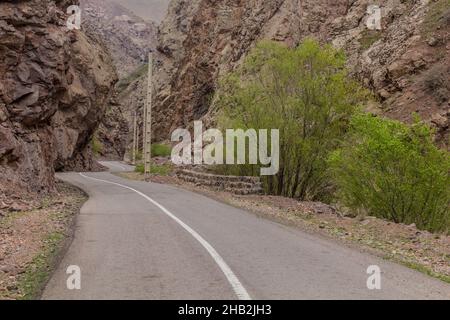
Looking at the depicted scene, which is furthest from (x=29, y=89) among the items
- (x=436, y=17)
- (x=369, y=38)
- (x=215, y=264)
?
(x=369, y=38)

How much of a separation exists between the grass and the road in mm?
199

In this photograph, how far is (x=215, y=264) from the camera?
9.08m

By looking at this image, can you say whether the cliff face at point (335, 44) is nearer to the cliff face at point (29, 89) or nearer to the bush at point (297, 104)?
the bush at point (297, 104)

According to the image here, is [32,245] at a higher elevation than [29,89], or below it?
below

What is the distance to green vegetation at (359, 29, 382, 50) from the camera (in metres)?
37.8

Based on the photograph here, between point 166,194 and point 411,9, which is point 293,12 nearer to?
point 411,9

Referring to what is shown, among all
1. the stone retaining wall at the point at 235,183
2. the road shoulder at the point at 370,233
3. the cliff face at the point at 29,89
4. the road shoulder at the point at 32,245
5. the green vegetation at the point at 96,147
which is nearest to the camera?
the road shoulder at the point at 32,245

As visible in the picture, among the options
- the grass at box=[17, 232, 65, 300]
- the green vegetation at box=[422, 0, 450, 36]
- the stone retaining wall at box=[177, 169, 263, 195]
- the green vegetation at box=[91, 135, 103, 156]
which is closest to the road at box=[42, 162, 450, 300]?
the grass at box=[17, 232, 65, 300]

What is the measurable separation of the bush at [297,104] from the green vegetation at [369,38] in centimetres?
1568

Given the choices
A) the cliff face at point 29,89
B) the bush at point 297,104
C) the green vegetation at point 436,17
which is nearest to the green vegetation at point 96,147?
the cliff face at point 29,89

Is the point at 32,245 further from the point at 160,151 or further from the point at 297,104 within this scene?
the point at 160,151

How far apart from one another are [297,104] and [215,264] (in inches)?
590

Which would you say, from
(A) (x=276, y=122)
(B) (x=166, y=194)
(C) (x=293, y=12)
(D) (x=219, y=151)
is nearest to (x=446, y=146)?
(A) (x=276, y=122)

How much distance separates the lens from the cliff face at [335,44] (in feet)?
97.3
